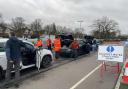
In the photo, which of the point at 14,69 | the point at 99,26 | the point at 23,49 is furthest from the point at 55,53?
the point at 99,26

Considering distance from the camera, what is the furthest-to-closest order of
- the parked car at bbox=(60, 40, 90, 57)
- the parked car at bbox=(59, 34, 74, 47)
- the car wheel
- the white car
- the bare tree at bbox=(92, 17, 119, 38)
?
1. the bare tree at bbox=(92, 17, 119, 38)
2. the parked car at bbox=(59, 34, 74, 47)
3. the parked car at bbox=(60, 40, 90, 57)
4. the car wheel
5. the white car

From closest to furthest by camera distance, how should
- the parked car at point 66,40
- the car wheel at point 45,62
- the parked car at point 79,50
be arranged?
the car wheel at point 45,62
the parked car at point 79,50
the parked car at point 66,40

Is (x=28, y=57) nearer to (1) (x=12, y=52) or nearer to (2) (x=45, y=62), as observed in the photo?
(2) (x=45, y=62)

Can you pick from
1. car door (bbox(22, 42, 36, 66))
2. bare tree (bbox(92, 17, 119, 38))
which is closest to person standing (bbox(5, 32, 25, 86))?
car door (bbox(22, 42, 36, 66))

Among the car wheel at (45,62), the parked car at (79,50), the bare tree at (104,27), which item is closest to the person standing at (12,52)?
the car wheel at (45,62)

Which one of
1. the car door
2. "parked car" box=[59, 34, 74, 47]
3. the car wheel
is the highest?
"parked car" box=[59, 34, 74, 47]

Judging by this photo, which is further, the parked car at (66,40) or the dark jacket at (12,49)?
the parked car at (66,40)

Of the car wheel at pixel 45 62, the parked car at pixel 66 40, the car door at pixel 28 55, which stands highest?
the parked car at pixel 66 40

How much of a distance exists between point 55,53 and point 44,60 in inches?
165

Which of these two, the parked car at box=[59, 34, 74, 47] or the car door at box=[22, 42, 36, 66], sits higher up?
the parked car at box=[59, 34, 74, 47]

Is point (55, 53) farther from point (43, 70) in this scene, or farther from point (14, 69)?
point (14, 69)

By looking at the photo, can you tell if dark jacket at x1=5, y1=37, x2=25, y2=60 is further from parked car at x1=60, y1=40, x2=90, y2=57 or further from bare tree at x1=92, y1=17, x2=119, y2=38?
bare tree at x1=92, y1=17, x2=119, y2=38

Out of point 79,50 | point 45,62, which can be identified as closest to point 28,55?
point 45,62

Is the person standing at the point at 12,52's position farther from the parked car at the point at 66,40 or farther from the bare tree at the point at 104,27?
the bare tree at the point at 104,27
